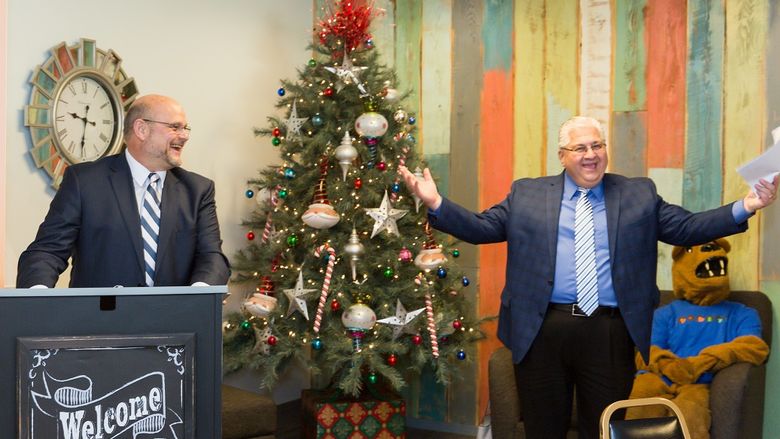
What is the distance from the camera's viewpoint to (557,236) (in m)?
3.10

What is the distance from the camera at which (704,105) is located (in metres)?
4.35

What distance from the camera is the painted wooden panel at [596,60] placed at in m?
4.61

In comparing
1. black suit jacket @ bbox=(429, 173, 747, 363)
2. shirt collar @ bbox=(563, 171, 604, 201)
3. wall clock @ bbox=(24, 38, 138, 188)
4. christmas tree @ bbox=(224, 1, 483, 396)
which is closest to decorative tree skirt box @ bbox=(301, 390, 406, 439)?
christmas tree @ bbox=(224, 1, 483, 396)

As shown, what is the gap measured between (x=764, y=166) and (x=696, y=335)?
123 cm

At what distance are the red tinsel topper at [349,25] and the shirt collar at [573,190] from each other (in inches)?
61.9

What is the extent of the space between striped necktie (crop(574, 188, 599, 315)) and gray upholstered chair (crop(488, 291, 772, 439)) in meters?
0.95

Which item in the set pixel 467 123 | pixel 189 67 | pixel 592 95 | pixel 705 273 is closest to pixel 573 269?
pixel 705 273

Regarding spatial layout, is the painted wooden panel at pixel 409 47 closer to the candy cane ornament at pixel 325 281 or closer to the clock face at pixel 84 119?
the candy cane ornament at pixel 325 281

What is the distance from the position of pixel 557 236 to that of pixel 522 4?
7.09ft

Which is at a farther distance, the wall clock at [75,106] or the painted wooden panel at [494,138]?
the painted wooden panel at [494,138]

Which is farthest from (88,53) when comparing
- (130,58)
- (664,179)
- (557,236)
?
(664,179)

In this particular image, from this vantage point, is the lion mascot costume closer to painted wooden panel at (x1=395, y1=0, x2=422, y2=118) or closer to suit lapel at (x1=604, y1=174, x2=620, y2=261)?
suit lapel at (x1=604, y1=174, x2=620, y2=261)

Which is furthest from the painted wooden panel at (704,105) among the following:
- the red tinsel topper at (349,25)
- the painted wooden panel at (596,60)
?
the red tinsel topper at (349,25)

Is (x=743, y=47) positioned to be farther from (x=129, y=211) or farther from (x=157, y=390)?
(x=157, y=390)
